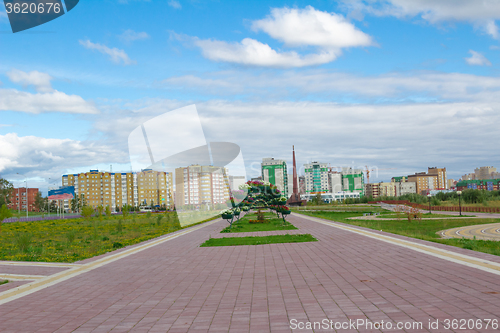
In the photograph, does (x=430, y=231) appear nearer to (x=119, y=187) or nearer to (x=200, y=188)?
(x=200, y=188)

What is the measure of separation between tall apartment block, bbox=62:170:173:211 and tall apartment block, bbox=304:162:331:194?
7958cm

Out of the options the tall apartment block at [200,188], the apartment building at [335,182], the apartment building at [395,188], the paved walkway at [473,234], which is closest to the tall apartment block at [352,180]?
the apartment building at [335,182]

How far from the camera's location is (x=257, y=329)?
4031 mm

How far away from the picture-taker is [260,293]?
5613 mm

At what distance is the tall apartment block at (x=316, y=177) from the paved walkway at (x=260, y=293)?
171 m

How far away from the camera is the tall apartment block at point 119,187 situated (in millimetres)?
116125

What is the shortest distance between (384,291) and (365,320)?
1381 mm

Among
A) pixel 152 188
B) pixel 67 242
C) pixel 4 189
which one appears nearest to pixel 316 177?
pixel 152 188

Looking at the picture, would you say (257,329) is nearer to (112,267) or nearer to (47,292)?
(47,292)

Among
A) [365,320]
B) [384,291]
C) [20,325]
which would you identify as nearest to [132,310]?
[20,325]

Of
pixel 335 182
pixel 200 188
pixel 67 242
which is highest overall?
pixel 335 182

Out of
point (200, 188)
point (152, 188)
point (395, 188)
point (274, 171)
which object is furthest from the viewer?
point (395, 188)

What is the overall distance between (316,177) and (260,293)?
17586 centimetres

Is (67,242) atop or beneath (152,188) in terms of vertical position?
beneath
